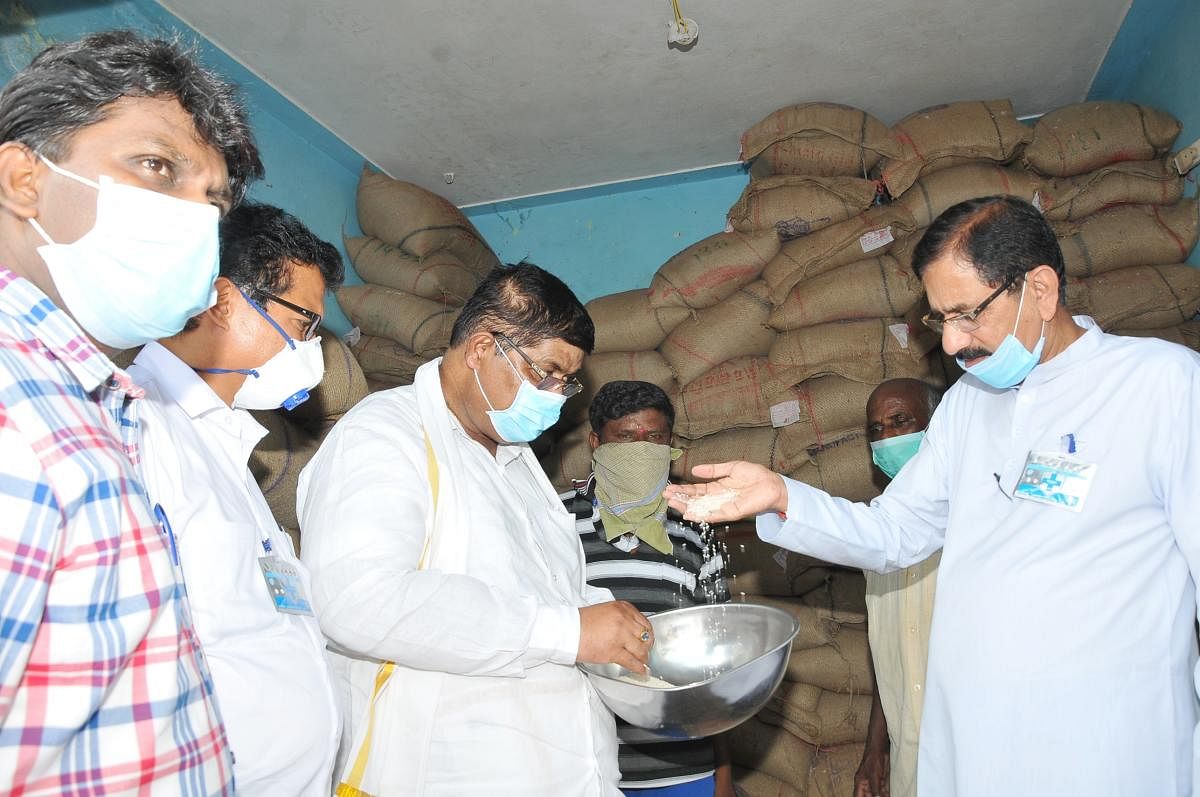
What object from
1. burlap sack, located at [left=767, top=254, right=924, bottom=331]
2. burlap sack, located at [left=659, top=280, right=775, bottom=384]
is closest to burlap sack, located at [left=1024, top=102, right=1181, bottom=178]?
burlap sack, located at [left=767, top=254, right=924, bottom=331]

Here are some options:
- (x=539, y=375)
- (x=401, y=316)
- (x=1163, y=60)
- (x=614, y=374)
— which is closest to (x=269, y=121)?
(x=401, y=316)

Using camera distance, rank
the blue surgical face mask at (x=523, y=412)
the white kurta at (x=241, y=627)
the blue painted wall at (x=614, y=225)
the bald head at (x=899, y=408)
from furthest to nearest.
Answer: the blue painted wall at (x=614, y=225) < the bald head at (x=899, y=408) < the blue surgical face mask at (x=523, y=412) < the white kurta at (x=241, y=627)

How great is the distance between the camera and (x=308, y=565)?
1456 mm

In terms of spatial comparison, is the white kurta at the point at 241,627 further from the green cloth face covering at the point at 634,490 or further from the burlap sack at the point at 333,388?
the green cloth face covering at the point at 634,490

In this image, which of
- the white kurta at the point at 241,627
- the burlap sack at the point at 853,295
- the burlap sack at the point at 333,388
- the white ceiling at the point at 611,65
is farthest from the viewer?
the burlap sack at the point at 853,295

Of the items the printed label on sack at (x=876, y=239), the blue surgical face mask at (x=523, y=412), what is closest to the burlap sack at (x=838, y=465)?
the printed label on sack at (x=876, y=239)

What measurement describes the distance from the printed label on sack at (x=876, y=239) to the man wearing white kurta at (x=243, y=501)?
2177 mm

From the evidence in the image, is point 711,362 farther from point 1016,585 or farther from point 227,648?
point 227,648

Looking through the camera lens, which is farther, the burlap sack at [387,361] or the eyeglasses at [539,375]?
the burlap sack at [387,361]

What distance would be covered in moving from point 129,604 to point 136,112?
60cm

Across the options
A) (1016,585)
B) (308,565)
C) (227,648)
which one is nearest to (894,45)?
(1016,585)

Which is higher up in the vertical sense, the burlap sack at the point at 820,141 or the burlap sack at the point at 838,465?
the burlap sack at the point at 820,141

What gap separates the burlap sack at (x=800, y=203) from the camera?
323cm

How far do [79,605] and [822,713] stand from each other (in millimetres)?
2813
